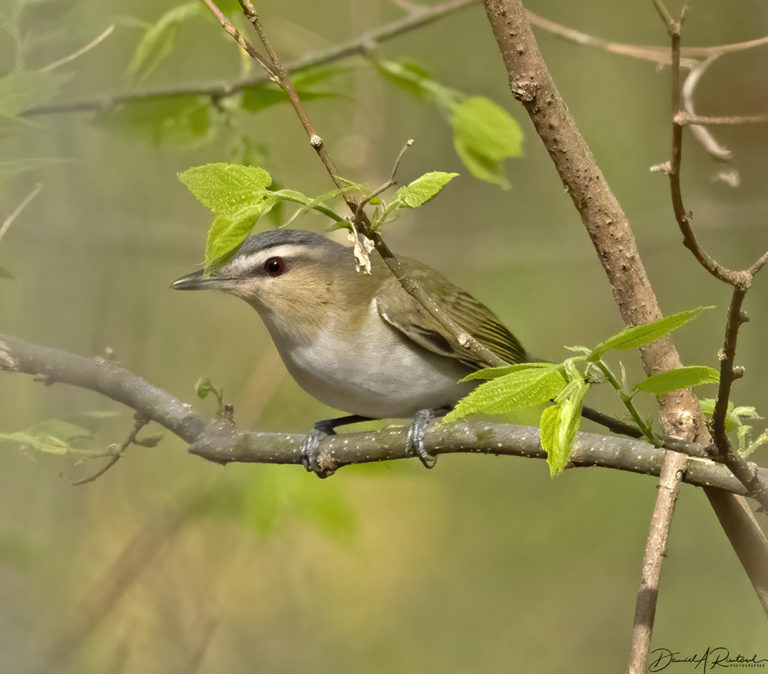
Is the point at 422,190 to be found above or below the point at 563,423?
above

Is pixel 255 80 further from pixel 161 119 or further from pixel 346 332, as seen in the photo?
pixel 346 332

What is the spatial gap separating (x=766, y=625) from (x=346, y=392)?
3806mm

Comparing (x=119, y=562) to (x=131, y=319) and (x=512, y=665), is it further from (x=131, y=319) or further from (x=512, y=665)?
(x=512, y=665)

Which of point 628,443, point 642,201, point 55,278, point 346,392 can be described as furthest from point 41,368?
point 642,201

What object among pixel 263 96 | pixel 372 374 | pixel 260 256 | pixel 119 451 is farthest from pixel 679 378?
pixel 260 256

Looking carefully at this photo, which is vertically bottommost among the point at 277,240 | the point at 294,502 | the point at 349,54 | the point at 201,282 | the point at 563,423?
the point at 563,423

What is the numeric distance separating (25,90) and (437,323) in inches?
79.4

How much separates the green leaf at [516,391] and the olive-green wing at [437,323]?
6.22ft

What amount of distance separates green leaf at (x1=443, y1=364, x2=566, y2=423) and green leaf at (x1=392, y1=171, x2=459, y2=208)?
1.32 feet

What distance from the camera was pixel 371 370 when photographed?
150 inches

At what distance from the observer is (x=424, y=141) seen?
8.13m

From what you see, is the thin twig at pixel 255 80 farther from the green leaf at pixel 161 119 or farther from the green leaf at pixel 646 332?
the green leaf at pixel 646 332

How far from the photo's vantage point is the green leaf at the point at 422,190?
175 cm

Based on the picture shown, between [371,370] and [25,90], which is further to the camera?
[371,370]
